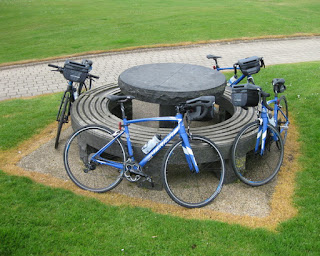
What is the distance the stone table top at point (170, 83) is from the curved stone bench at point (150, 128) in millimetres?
497

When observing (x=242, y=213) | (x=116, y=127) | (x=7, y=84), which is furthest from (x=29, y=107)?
(x=242, y=213)

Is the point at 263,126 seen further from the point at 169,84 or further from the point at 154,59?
the point at 154,59

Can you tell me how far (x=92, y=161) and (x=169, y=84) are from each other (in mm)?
1809

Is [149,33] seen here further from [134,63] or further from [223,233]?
[223,233]

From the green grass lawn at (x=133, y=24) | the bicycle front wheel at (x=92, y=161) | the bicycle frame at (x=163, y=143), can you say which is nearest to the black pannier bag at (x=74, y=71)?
the bicycle front wheel at (x=92, y=161)

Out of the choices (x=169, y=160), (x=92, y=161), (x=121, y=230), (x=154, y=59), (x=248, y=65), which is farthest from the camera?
(x=154, y=59)

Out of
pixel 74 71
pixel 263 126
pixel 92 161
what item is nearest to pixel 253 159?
pixel 263 126

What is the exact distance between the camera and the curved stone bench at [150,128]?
190 inches

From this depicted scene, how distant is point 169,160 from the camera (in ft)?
15.3

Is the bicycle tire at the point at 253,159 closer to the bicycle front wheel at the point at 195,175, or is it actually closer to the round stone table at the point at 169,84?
the bicycle front wheel at the point at 195,175

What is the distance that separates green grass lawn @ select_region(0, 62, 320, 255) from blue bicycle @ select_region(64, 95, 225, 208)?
1.36 ft

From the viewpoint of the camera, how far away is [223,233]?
4.07 metres

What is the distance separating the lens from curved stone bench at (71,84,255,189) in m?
4.83

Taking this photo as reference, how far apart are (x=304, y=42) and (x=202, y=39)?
4260 millimetres
